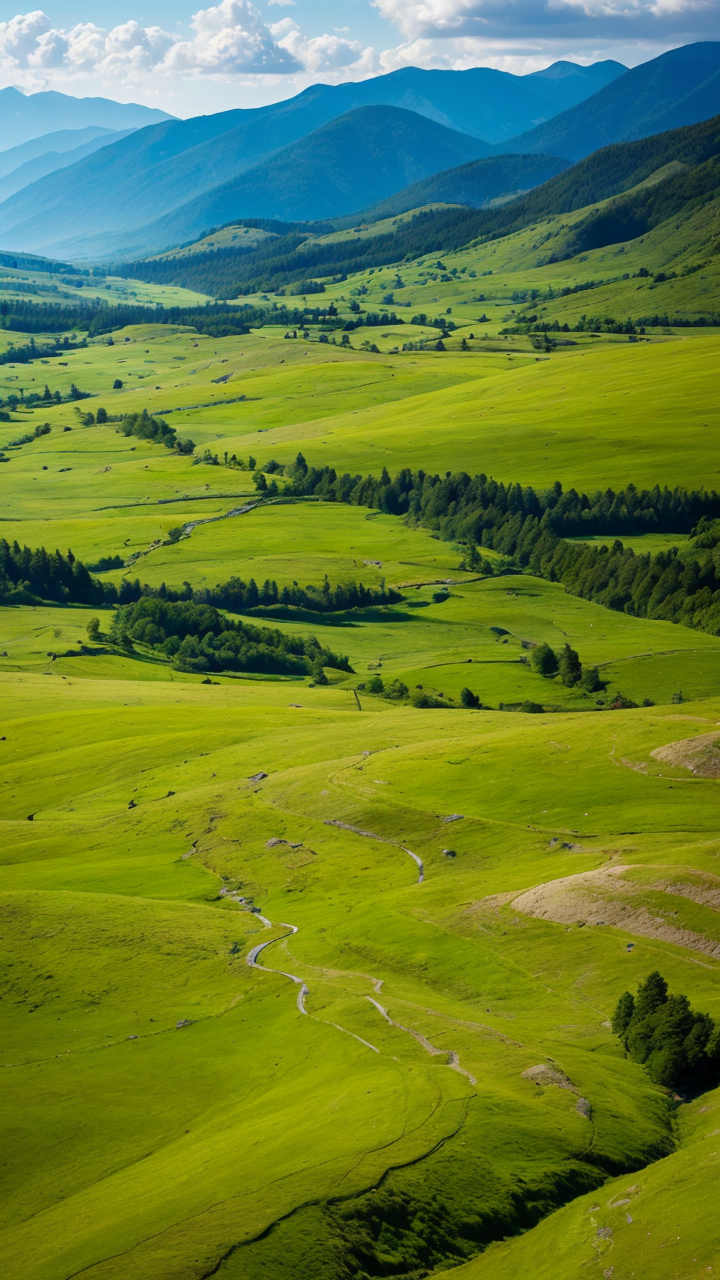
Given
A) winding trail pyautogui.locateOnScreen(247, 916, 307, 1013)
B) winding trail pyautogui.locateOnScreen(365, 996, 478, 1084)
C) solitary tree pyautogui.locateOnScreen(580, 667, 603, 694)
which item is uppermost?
winding trail pyautogui.locateOnScreen(365, 996, 478, 1084)

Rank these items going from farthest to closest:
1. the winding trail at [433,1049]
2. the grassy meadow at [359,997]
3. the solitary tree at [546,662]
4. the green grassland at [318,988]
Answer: the solitary tree at [546,662] → the winding trail at [433,1049] → the green grassland at [318,988] → the grassy meadow at [359,997]

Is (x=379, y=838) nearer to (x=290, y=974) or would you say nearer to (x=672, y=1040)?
(x=290, y=974)

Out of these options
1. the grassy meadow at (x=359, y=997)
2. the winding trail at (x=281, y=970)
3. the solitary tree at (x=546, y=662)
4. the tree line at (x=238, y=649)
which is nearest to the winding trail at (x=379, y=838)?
the grassy meadow at (x=359, y=997)

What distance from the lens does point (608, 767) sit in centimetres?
9231

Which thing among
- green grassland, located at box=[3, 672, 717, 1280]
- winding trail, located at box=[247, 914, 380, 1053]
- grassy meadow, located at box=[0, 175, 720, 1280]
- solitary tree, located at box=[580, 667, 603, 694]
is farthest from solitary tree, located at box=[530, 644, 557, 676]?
winding trail, located at box=[247, 914, 380, 1053]

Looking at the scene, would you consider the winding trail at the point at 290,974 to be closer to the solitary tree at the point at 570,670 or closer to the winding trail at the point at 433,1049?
the winding trail at the point at 433,1049

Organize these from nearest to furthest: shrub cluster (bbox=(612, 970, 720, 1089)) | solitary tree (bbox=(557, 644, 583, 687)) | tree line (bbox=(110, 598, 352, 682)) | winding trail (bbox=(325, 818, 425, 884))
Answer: shrub cluster (bbox=(612, 970, 720, 1089)) → winding trail (bbox=(325, 818, 425, 884)) → solitary tree (bbox=(557, 644, 583, 687)) → tree line (bbox=(110, 598, 352, 682))

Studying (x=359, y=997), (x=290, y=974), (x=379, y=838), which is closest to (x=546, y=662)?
(x=379, y=838)

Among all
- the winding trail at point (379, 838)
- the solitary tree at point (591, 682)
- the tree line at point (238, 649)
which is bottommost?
the solitary tree at point (591, 682)

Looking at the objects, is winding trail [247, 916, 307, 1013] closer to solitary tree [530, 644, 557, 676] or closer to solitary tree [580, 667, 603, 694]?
solitary tree [580, 667, 603, 694]

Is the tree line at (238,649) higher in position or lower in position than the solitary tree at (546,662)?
higher

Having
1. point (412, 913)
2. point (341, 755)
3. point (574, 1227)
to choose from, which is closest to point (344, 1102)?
point (574, 1227)

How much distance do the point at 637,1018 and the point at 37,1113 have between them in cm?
2910

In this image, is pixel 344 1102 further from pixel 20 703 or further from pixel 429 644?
pixel 429 644
